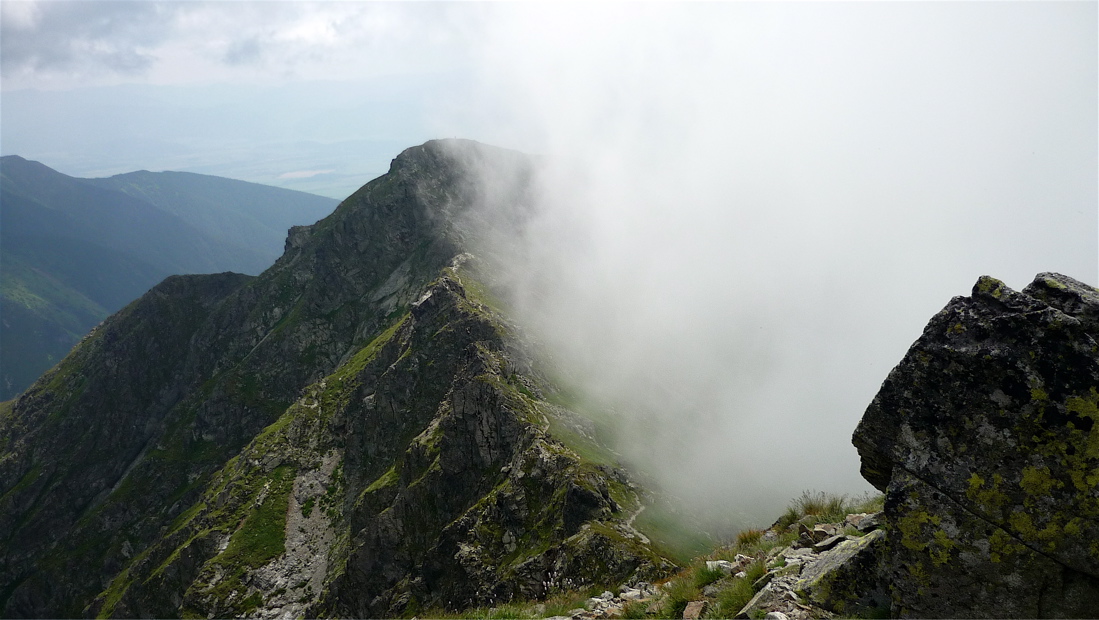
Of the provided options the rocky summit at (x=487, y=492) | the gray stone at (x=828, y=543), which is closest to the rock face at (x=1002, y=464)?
the rocky summit at (x=487, y=492)

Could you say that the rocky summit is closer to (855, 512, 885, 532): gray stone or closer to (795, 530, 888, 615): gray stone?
(795, 530, 888, 615): gray stone

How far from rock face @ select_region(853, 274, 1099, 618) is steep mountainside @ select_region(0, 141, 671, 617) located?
44.0m

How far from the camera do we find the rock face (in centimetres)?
1041

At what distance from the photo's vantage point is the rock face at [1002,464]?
10.4 metres

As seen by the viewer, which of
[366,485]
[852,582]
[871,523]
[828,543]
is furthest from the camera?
[366,485]

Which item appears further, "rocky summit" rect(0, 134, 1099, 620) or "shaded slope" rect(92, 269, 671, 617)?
"shaded slope" rect(92, 269, 671, 617)

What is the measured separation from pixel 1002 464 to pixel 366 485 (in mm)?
123486

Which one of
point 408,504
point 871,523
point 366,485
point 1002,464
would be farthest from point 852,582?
point 366,485

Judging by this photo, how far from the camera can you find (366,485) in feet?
390

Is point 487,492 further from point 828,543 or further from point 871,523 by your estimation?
point 871,523

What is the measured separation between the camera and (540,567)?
62.8m

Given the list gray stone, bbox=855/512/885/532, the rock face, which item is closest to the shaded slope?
gray stone, bbox=855/512/885/532

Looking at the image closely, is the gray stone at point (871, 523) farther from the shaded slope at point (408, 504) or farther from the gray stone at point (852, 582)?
the shaded slope at point (408, 504)

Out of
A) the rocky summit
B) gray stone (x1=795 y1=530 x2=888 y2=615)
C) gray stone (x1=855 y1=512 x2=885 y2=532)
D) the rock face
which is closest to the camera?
the rock face
